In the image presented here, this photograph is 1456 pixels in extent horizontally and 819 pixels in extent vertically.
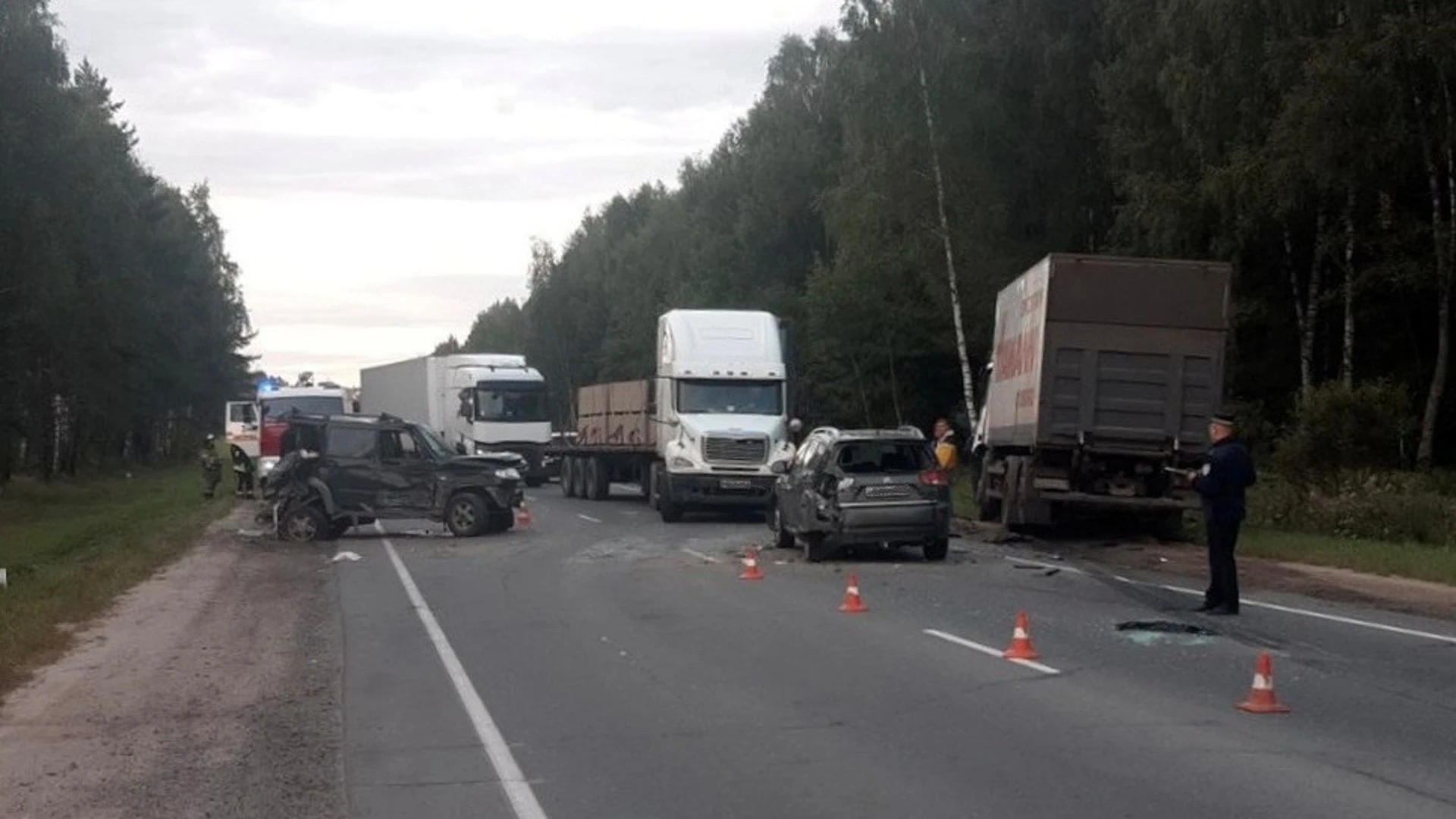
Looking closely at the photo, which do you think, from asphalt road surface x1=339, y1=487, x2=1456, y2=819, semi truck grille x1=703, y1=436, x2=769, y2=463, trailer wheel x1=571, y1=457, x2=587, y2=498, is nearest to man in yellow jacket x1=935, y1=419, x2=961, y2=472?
semi truck grille x1=703, y1=436, x2=769, y2=463

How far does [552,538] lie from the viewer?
3017cm

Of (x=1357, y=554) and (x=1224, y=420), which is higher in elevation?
(x=1224, y=420)

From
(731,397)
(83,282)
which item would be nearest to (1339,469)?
(731,397)

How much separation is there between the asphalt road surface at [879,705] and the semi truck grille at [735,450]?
41.5 ft

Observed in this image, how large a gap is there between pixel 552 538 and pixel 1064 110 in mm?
21165

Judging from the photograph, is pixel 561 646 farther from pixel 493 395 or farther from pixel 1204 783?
pixel 493 395

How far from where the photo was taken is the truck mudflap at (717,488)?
3412 centimetres

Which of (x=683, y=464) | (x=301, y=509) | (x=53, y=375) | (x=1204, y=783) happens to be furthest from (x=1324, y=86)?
(x=53, y=375)

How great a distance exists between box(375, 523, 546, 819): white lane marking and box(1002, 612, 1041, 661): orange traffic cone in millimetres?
4005

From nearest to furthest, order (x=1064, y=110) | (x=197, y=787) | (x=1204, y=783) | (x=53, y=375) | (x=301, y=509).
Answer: (x=1204, y=783), (x=197, y=787), (x=301, y=509), (x=1064, y=110), (x=53, y=375)

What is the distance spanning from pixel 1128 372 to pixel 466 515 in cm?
1085

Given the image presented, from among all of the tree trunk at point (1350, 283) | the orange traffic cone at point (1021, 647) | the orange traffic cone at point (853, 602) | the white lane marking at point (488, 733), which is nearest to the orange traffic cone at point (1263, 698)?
the orange traffic cone at point (1021, 647)

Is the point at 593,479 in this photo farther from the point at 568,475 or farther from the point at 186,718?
the point at 186,718

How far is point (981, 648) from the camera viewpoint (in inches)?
595
